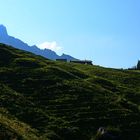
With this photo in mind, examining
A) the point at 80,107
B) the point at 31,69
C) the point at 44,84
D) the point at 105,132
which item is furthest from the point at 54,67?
the point at 105,132

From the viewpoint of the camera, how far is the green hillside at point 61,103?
6506 cm

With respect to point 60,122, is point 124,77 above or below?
above

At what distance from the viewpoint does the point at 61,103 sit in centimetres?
7556

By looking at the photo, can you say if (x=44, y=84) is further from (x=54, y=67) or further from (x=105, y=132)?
(x=105, y=132)

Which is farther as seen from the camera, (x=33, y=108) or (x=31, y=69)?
(x=31, y=69)

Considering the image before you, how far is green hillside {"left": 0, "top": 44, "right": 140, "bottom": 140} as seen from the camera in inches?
2562

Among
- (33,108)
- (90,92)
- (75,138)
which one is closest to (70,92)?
(90,92)

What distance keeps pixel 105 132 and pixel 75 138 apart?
5052mm

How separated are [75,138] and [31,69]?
33271 mm

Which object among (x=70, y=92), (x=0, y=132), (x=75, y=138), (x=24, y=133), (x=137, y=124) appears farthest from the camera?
(x=70, y=92)

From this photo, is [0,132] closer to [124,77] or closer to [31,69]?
[31,69]

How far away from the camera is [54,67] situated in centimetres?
9906

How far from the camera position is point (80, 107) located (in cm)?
7438

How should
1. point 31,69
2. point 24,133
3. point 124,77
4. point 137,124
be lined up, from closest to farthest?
point 24,133 < point 137,124 < point 31,69 < point 124,77
